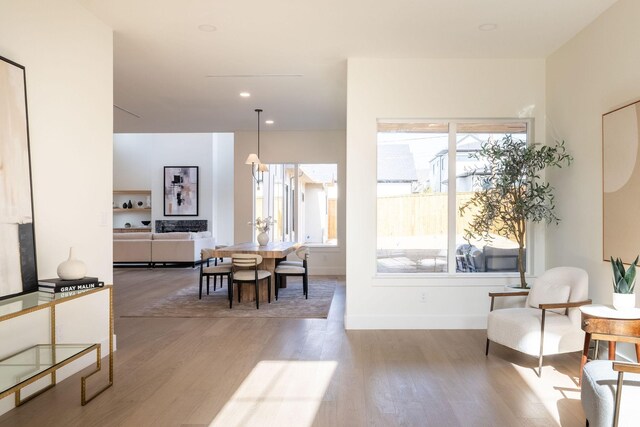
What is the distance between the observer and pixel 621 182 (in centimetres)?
336

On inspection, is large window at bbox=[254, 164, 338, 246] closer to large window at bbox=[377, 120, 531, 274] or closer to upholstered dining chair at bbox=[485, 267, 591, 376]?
large window at bbox=[377, 120, 531, 274]

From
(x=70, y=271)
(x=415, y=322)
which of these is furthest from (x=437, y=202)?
(x=70, y=271)

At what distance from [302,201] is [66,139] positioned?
5998mm

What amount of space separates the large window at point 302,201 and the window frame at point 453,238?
410 centimetres

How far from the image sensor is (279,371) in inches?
131

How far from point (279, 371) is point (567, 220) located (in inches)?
121

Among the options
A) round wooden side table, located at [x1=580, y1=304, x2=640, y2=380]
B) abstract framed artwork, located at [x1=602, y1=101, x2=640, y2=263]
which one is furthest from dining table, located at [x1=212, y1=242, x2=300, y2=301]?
round wooden side table, located at [x1=580, y1=304, x2=640, y2=380]

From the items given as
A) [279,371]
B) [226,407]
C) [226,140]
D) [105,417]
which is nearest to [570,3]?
[279,371]

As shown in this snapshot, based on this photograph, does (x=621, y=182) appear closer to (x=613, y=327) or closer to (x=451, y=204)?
(x=613, y=327)

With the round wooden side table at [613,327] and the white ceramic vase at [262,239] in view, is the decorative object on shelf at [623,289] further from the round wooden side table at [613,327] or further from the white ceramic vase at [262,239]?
the white ceramic vase at [262,239]

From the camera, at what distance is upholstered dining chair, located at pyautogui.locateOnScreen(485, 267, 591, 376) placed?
3.30m

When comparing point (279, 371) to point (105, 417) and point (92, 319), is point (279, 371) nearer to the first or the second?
point (105, 417)

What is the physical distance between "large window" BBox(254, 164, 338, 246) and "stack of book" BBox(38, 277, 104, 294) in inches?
233

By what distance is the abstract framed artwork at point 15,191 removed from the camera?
2.58 meters
